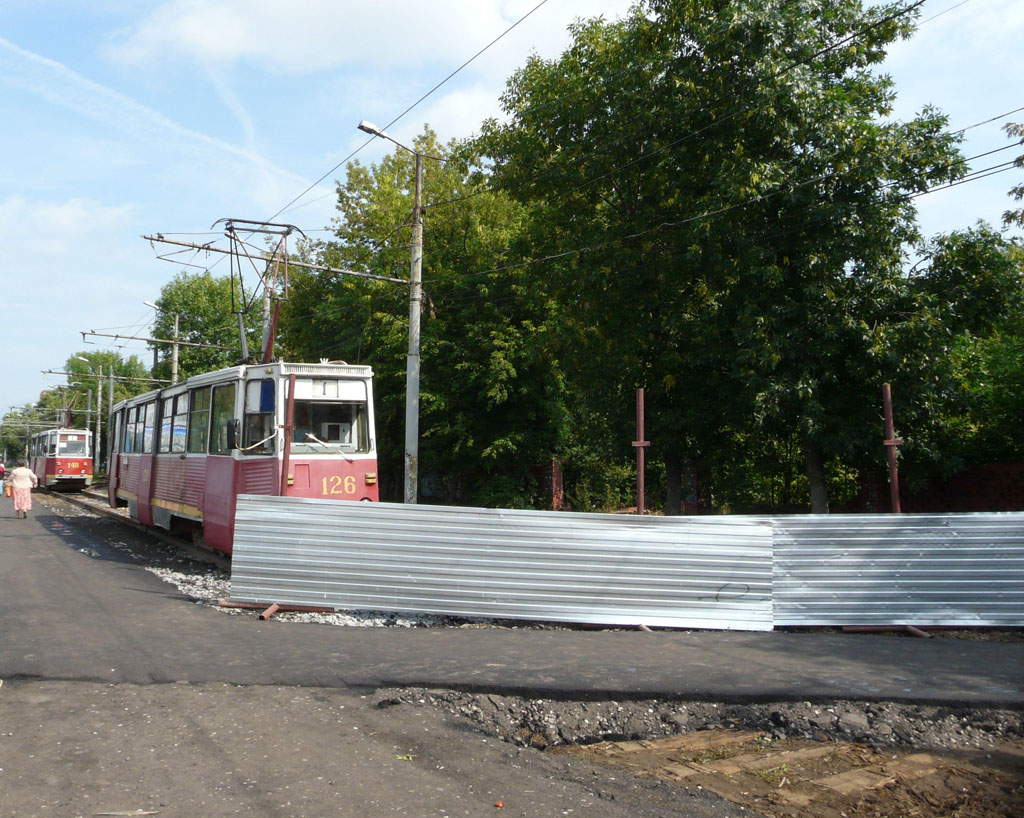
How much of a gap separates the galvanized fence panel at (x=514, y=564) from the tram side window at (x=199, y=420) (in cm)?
519

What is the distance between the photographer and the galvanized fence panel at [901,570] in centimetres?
888

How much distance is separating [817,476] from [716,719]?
11.0 m

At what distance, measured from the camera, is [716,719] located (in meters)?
5.86

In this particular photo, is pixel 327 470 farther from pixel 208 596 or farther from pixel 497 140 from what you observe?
pixel 497 140

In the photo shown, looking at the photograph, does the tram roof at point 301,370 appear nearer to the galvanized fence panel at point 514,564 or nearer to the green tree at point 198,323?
the galvanized fence panel at point 514,564

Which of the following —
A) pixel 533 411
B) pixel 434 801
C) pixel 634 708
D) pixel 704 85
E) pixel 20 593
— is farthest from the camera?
pixel 533 411

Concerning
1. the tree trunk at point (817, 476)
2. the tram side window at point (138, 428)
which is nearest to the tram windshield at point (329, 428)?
the tram side window at point (138, 428)

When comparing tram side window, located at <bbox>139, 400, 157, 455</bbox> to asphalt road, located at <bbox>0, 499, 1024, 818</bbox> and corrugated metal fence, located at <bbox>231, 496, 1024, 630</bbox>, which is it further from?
corrugated metal fence, located at <bbox>231, 496, 1024, 630</bbox>

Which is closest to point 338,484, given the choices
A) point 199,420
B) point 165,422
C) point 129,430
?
point 199,420

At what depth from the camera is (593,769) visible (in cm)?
486

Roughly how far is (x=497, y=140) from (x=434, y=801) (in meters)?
18.8

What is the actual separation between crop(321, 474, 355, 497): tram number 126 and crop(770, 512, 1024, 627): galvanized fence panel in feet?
20.5

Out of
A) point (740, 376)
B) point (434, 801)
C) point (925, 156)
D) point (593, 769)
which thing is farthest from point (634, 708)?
point (925, 156)

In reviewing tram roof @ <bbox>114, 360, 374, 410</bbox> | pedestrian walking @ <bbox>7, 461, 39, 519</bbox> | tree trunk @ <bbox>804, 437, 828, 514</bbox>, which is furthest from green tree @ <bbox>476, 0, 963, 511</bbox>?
pedestrian walking @ <bbox>7, 461, 39, 519</bbox>
